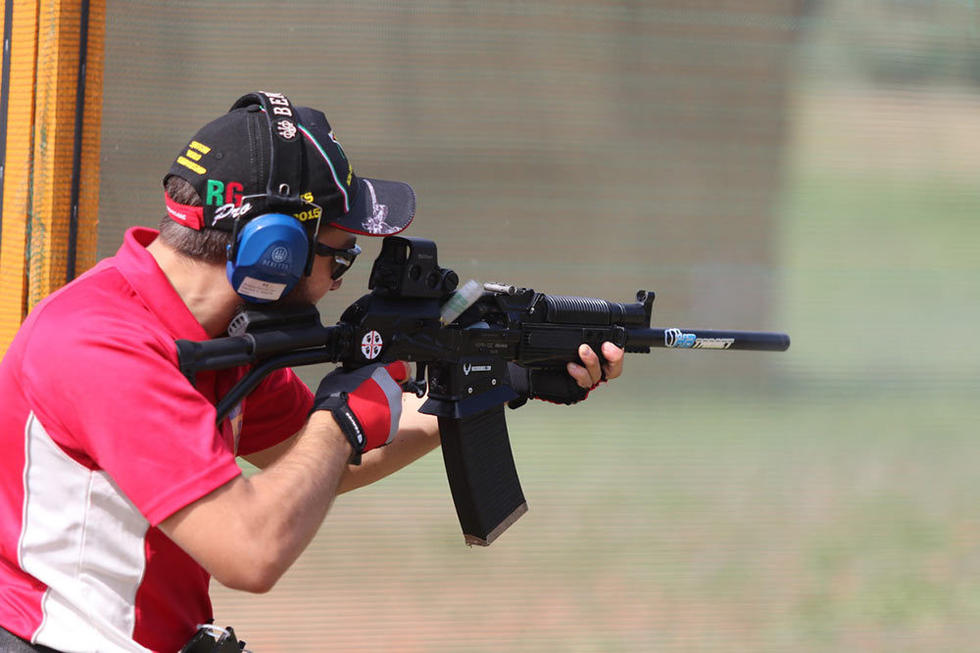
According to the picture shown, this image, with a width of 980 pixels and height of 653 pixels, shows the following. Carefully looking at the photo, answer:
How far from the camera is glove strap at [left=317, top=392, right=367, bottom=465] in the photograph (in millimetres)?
1932

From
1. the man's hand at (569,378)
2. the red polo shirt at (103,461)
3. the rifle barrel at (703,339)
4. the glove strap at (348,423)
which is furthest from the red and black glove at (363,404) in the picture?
the rifle barrel at (703,339)

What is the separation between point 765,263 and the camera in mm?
3701

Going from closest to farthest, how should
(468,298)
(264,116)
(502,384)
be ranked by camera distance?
(264,116) → (468,298) → (502,384)

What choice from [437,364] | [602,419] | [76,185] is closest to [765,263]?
[602,419]

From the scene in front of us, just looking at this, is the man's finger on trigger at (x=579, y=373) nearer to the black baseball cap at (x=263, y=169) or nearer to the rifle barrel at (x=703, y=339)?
the rifle barrel at (x=703, y=339)

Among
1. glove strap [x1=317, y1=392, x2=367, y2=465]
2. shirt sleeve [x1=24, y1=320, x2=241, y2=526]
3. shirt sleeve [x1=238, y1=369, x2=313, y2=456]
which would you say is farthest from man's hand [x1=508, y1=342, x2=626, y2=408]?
shirt sleeve [x1=24, y1=320, x2=241, y2=526]

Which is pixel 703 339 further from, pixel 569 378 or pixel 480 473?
pixel 480 473

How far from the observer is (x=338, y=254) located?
208cm

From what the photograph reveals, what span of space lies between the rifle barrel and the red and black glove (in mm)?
1030

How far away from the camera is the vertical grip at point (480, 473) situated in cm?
249

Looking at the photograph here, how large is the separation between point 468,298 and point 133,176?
140cm

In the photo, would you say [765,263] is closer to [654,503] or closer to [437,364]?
[654,503]

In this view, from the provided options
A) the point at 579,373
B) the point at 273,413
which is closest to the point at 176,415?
the point at 273,413

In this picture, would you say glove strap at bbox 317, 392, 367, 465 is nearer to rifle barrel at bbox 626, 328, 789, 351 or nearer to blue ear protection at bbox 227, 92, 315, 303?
blue ear protection at bbox 227, 92, 315, 303
